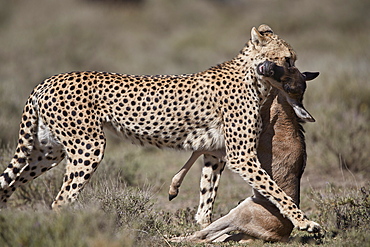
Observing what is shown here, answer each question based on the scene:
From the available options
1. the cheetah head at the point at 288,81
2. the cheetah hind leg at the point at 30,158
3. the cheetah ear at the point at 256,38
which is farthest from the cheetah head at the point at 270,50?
the cheetah hind leg at the point at 30,158

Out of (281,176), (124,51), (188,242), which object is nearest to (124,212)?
(188,242)

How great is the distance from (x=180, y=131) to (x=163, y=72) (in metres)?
10.1

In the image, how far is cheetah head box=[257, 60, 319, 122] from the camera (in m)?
5.65

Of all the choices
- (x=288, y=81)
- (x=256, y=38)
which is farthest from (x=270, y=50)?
(x=288, y=81)

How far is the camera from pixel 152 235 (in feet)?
17.6

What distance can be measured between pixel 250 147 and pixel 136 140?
1.18 meters

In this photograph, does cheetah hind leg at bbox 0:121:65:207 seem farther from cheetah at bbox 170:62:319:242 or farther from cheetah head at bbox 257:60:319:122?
cheetah head at bbox 257:60:319:122

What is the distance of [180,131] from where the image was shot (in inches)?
231

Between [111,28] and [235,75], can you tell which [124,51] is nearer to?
[111,28]

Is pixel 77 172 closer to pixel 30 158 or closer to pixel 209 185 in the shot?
pixel 30 158

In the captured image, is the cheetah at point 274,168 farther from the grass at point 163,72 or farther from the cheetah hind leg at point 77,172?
the cheetah hind leg at point 77,172

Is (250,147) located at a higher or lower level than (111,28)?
lower

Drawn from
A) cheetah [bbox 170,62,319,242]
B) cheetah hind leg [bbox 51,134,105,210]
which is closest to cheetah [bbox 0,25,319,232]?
cheetah hind leg [bbox 51,134,105,210]

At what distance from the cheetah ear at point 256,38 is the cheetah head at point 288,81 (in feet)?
0.82
